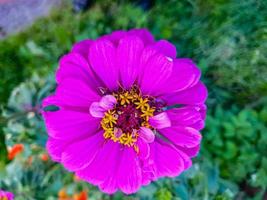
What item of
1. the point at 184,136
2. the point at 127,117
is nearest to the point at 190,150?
Answer: the point at 184,136

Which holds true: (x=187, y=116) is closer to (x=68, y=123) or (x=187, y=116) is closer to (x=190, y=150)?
(x=190, y=150)

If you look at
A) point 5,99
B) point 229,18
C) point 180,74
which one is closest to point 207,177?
point 229,18

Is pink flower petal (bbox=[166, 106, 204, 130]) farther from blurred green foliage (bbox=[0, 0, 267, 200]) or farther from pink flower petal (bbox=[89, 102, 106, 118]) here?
blurred green foliage (bbox=[0, 0, 267, 200])

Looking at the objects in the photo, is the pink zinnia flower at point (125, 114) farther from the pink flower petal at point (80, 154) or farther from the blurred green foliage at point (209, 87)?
the blurred green foliage at point (209, 87)

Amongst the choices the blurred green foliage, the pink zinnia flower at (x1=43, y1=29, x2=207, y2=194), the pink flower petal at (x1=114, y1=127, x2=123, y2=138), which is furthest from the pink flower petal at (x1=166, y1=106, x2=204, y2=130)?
the blurred green foliage

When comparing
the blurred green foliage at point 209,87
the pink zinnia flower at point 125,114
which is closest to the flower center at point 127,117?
the pink zinnia flower at point 125,114
